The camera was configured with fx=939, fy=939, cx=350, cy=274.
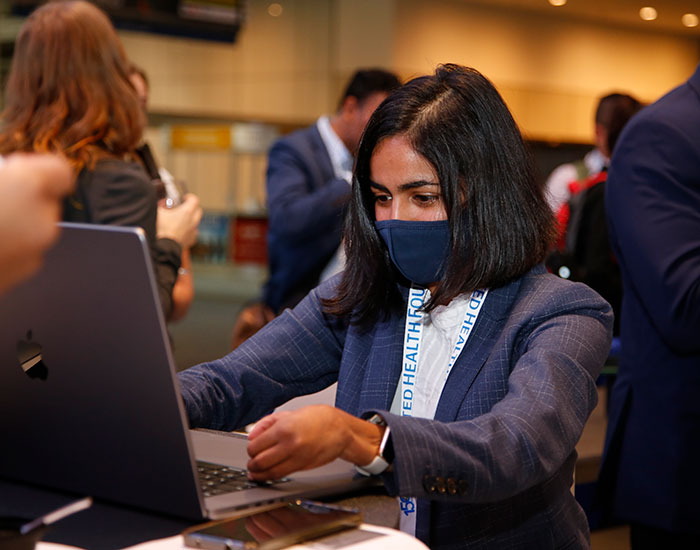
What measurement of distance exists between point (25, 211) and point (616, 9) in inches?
358

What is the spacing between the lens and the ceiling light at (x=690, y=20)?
9078mm

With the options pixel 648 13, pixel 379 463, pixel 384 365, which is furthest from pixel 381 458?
pixel 648 13

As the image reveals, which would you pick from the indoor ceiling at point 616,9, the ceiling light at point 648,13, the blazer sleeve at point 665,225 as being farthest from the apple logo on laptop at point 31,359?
the ceiling light at point 648,13

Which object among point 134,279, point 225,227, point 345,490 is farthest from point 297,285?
point 225,227

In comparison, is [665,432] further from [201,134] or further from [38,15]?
[201,134]

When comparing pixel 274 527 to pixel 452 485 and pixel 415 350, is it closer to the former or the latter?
pixel 452 485

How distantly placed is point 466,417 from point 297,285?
2.24m

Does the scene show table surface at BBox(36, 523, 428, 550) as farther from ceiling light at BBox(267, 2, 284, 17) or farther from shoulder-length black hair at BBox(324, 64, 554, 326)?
ceiling light at BBox(267, 2, 284, 17)

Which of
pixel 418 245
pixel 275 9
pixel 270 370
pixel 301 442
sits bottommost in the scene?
pixel 270 370

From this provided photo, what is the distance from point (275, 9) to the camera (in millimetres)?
8531

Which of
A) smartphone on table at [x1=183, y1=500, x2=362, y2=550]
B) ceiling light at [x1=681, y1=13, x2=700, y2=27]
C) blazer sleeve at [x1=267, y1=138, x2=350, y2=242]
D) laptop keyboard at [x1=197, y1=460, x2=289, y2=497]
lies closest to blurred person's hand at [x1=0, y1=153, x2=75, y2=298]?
smartphone on table at [x1=183, y1=500, x2=362, y2=550]

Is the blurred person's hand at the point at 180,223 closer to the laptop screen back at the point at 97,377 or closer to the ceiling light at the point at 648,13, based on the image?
the laptop screen back at the point at 97,377

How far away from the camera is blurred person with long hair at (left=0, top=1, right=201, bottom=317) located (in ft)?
7.29

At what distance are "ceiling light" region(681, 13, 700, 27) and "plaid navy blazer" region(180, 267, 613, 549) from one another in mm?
8370
